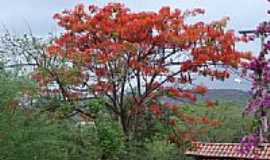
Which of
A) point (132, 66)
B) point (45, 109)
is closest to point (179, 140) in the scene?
point (132, 66)

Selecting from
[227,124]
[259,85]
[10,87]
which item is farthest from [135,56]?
[259,85]

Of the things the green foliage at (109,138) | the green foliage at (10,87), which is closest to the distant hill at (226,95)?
the green foliage at (109,138)

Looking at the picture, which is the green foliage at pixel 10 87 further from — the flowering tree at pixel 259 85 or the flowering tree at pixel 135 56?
the flowering tree at pixel 259 85

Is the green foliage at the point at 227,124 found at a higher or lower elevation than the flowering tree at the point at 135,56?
lower

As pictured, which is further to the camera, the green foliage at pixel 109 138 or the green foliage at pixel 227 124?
the green foliage at pixel 227 124

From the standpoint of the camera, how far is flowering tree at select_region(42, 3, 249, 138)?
43.2 feet

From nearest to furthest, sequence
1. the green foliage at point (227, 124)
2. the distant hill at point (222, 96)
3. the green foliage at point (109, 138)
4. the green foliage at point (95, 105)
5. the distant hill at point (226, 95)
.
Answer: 1. the green foliage at point (109, 138)
2. the green foliage at point (95, 105)
3. the distant hill at point (222, 96)
4. the distant hill at point (226, 95)
5. the green foliage at point (227, 124)

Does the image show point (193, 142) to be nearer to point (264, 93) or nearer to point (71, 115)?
point (71, 115)

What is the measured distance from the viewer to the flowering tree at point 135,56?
13172 millimetres

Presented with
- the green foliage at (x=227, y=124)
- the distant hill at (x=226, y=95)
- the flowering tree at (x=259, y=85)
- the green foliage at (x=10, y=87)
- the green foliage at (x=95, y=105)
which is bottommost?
the green foliage at (x=227, y=124)

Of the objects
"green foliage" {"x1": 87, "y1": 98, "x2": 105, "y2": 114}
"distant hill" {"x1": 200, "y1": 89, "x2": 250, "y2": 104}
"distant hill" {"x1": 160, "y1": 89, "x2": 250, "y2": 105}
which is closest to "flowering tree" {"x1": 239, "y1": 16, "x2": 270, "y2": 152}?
"green foliage" {"x1": 87, "y1": 98, "x2": 105, "y2": 114}

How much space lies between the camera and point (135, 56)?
1335 centimetres

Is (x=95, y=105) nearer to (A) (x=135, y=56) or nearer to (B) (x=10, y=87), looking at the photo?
(A) (x=135, y=56)

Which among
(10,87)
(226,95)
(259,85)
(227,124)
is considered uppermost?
(259,85)
